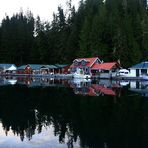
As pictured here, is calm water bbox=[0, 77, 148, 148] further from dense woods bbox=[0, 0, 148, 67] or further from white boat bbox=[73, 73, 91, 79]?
dense woods bbox=[0, 0, 148, 67]

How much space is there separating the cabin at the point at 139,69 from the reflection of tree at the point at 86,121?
39256 mm

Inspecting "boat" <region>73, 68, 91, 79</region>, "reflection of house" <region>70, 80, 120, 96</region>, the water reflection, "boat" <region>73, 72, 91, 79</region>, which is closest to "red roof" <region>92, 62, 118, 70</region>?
"boat" <region>73, 68, 91, 79</region>

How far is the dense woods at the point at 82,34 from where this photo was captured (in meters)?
77.0

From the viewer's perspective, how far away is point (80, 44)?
8362cm

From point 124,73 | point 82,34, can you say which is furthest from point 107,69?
point 82,34

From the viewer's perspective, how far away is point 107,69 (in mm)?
69500

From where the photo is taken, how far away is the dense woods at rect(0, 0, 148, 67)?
7700cm

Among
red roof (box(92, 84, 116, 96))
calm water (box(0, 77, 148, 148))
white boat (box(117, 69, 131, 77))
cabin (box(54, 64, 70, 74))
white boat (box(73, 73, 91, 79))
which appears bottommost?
calm water (box(0, 77, 148, 148))

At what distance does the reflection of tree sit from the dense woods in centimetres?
5235

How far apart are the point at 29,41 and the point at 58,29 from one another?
11.3m

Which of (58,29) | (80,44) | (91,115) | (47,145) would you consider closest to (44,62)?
(58,29)

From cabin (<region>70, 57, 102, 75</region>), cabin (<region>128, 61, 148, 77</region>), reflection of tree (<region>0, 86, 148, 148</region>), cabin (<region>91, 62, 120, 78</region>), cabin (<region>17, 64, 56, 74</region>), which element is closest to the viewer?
reflection of tree (<region>0, 86, 148, 148</region>)

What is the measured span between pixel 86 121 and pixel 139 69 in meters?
48.4

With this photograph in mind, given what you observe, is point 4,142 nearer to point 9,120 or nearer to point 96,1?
point 9,120
